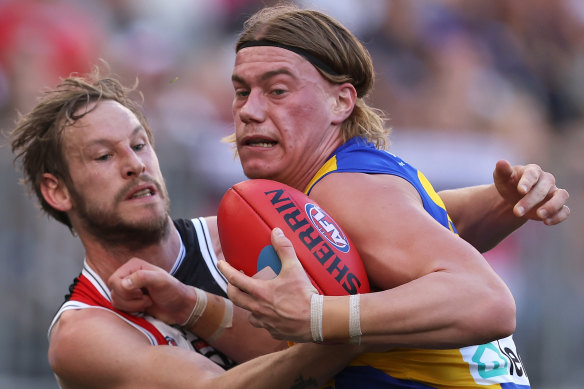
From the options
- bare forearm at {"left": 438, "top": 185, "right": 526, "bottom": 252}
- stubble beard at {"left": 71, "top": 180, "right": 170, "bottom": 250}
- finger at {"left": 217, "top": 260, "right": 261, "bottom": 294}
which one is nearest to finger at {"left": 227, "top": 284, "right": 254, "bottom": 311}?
finger at {"left": 217, "top": 260, "right": 261, "bottom": 294}

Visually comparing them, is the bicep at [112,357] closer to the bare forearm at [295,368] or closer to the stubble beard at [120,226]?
the bare forearm at [295,368]

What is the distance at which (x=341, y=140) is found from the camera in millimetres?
3953

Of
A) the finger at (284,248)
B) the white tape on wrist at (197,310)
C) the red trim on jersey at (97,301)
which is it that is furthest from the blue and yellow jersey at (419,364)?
the red trim on jersey at (97,301)

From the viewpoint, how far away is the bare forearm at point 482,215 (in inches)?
179

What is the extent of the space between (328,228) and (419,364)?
0.70 metres

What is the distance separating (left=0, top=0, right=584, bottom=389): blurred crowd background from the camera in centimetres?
696

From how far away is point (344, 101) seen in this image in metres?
4.00

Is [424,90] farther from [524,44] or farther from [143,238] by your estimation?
[143,238]

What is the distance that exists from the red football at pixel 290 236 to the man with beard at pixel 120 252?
22.7 inches

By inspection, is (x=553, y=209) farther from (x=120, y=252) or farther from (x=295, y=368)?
(x=120, y=252)

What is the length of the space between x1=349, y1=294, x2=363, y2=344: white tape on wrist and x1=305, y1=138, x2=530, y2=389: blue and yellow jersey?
46 cm

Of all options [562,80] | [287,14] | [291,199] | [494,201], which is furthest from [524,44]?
[291,199]

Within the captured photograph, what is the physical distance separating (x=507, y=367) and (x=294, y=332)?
1056 millimetres

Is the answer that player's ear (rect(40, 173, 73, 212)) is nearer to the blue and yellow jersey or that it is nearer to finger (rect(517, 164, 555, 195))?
the blue and yellow jersey
